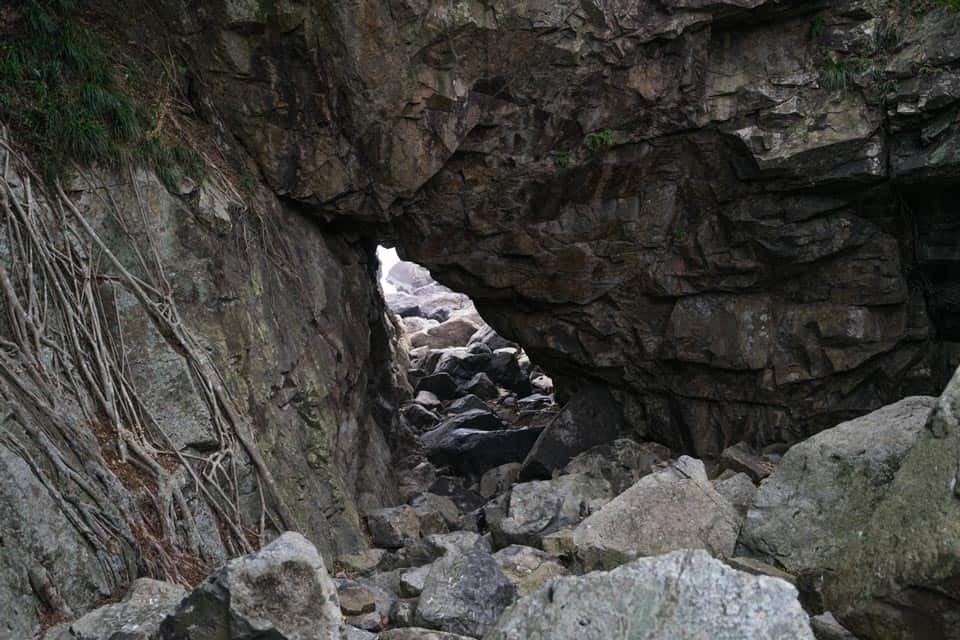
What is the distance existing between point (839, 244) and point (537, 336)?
3.99 metres

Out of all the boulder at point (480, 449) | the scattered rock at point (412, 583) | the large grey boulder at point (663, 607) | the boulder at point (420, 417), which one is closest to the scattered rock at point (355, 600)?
the scattered rock at point (412, 583)

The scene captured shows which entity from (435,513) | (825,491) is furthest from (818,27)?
(435,513)

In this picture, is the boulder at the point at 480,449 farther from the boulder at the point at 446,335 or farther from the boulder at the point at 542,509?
the boulder at the point at 446,335

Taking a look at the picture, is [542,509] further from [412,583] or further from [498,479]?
[498,479]

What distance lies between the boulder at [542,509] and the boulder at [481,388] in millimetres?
8035

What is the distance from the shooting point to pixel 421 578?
632 centimetres

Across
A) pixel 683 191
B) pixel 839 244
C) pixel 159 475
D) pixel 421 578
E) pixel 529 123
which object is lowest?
pixel 421 578

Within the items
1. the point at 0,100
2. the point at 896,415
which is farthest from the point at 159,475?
the point at 896,415

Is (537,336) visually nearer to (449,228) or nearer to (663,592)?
(449,228)

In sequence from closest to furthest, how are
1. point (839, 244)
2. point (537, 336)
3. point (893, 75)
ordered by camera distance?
point (893, 75) → point (839, 244) → point (537, 336)

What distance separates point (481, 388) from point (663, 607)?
14.5 meters

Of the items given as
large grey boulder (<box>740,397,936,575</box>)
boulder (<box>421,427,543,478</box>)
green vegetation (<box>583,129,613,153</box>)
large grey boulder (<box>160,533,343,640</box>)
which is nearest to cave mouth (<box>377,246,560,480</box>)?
boulder (<box>421,427,543,478</box>)

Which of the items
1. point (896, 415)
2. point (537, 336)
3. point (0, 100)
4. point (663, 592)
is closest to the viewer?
point (663, 592)

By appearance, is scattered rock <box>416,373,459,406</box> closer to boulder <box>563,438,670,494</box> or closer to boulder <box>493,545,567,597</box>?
boulder <box>563,438,670,494</box>
